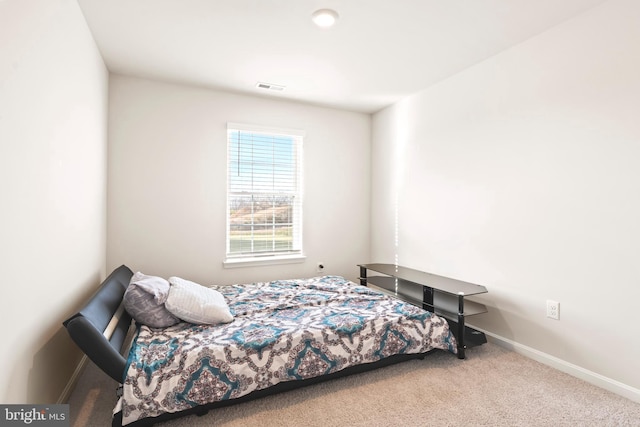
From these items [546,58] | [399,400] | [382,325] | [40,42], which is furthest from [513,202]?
[40,42]

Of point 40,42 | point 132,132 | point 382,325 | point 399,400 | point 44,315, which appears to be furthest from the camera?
point 132,132

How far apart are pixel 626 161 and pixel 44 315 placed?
11.6 ft

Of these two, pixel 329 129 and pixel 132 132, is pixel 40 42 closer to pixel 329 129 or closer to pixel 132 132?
pixel 132 132

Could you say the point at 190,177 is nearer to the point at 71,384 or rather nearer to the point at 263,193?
the point at 263,193

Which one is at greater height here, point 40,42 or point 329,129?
point 329,129

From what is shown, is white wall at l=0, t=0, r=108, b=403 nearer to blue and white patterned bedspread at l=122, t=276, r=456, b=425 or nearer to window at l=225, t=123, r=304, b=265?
blue and white patterned bedspread at l=122, t=276, r=456, b=425

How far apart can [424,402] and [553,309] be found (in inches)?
51.1

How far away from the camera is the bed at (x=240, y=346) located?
1.69 meters

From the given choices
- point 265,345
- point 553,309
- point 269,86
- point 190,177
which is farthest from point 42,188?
point 553,309

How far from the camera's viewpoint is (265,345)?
2.03 meters

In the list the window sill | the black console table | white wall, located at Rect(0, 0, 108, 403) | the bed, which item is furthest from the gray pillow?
the black console table

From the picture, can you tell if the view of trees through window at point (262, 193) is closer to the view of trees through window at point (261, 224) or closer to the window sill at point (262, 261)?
the view of trees through window at point (261, 224)

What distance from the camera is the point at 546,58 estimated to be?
8.19ft

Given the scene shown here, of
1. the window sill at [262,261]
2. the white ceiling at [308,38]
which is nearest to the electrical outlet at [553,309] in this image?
the white ceiling at [308,38]
